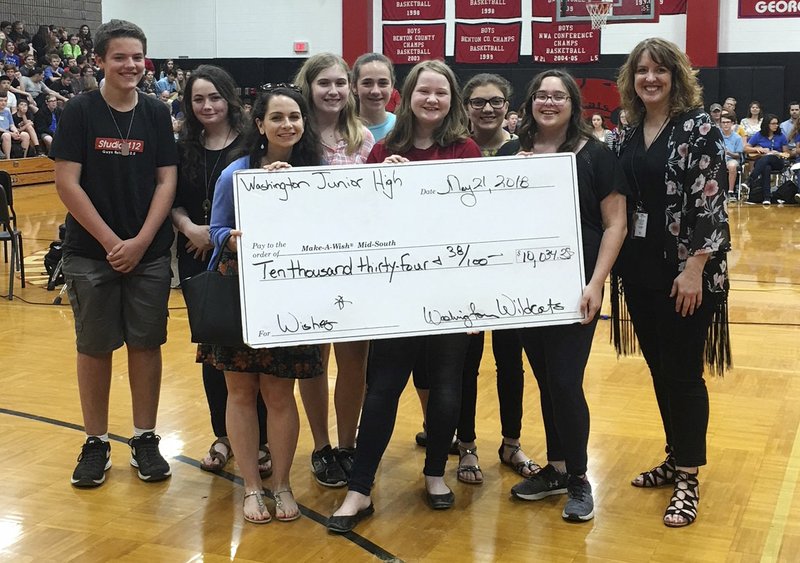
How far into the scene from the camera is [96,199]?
355 centimetres

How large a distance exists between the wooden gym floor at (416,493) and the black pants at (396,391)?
0.24 metres

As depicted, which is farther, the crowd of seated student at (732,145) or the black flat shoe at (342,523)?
the crowd of seated student at (732,145)

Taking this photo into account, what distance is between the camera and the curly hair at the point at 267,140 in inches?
129

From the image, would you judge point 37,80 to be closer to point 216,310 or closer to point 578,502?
point 216,310

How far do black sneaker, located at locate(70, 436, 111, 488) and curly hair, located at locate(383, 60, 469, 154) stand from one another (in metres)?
1.69

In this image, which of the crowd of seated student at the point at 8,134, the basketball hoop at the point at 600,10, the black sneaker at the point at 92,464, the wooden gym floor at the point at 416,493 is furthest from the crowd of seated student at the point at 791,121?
the black sneaker at the point at 92,464

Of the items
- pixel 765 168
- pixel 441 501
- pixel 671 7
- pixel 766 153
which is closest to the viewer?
pixel 441 501

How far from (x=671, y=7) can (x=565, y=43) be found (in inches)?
74.3

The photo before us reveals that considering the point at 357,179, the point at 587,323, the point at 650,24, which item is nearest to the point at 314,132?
the point at 357,179

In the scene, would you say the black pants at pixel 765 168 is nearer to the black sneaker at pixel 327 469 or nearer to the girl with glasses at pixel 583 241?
the girl with glasses at pixel 583 241

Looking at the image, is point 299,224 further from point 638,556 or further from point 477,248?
point 638,556

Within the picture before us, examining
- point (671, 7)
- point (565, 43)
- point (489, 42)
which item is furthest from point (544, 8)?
point (671, 7)

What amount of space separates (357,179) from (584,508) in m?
1.42

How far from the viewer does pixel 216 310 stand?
310 centimetres
